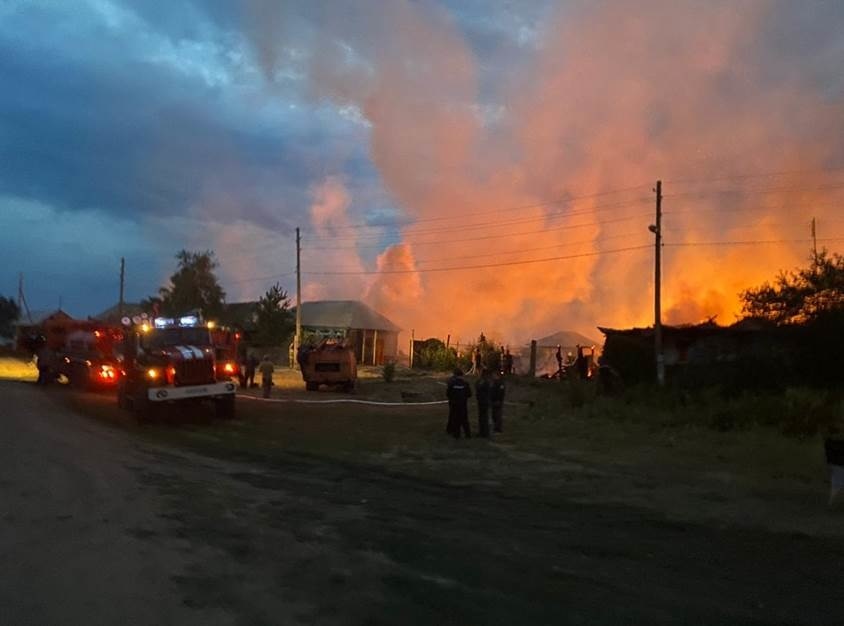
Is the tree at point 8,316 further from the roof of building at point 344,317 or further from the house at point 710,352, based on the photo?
the house at point 710,352

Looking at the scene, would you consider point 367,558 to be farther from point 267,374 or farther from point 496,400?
point 267,374

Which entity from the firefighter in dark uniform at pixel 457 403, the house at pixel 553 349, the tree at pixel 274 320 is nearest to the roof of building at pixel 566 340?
the house at pixel 553 349

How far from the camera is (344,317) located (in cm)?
6391

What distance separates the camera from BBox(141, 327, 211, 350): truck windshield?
22.0 metres

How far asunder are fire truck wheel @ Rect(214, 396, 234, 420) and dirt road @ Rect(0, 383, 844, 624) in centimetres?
925

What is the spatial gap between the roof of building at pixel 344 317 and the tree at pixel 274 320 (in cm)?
183

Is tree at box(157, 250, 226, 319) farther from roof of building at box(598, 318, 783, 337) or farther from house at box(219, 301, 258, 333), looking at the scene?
roof of building at box(598, 318, 783, 337)

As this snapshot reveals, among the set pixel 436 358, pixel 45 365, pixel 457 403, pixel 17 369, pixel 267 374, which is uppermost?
pixel 436 358

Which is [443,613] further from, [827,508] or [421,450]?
[421,450]

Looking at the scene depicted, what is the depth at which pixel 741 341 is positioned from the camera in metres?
31.2

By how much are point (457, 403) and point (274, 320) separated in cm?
4699

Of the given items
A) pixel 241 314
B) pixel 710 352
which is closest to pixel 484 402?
pixel 710 352

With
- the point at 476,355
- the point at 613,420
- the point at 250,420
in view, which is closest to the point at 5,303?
the point at 476,355

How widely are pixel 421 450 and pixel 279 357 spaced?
1675 inches
